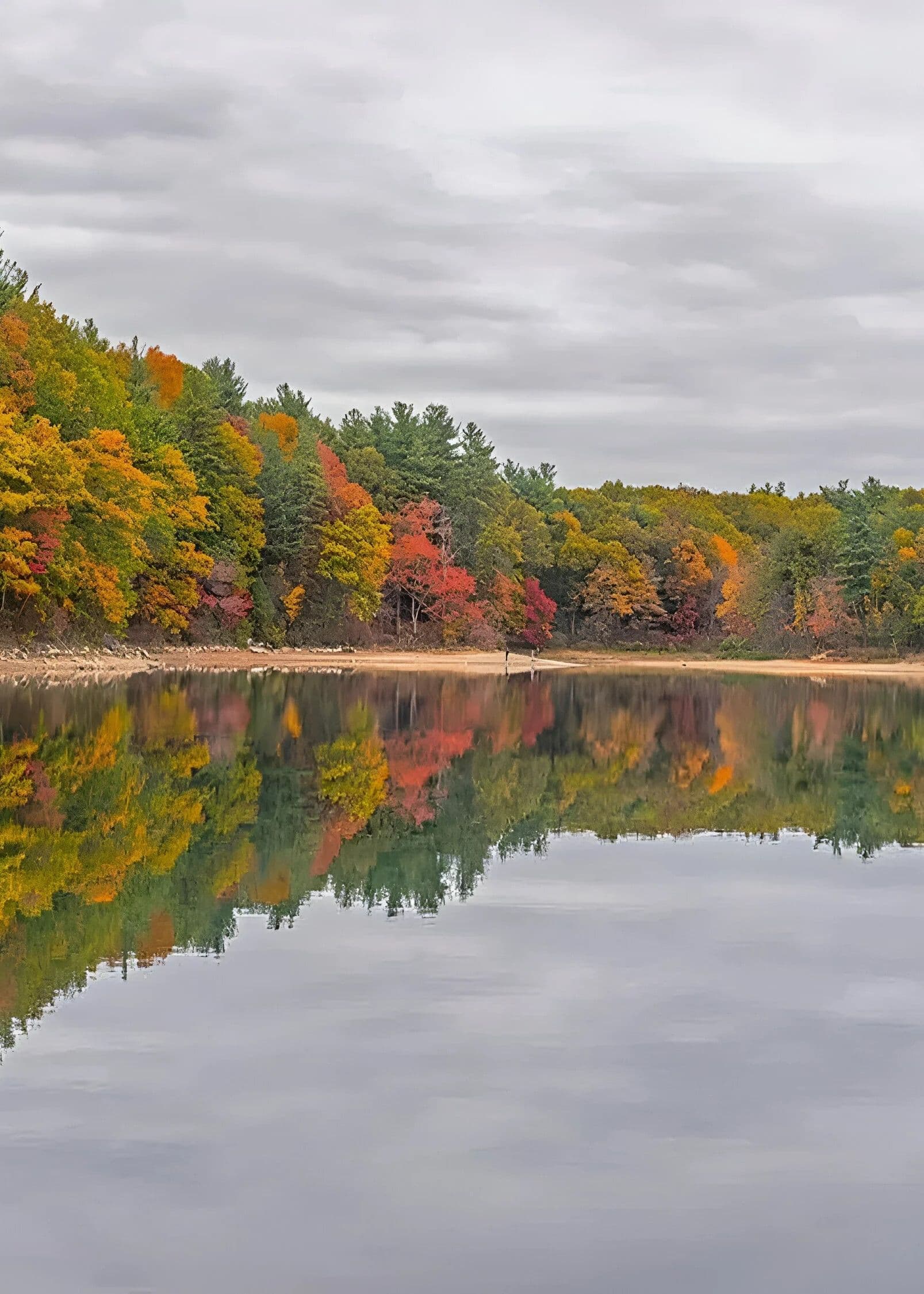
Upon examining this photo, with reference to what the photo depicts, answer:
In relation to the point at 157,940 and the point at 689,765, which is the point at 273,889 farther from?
the point at 689,765

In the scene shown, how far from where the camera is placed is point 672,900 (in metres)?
13.9

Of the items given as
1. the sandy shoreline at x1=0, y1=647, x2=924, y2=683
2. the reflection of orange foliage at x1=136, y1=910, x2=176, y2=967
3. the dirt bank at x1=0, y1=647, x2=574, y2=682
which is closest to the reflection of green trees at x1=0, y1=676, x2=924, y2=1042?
the reflection of orange foliage at x1=136, y1=910, x2=176, y2=967

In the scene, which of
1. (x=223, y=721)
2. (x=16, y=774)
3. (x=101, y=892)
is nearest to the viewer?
(x=101, y=892)

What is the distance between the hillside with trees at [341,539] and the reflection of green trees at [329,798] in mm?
11894

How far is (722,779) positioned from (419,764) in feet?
15.5

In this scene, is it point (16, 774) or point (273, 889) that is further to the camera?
point (16, 774)

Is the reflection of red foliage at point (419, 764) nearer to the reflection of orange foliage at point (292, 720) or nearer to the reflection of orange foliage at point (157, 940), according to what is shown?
the reflection of orange foliage at point (292, 720)

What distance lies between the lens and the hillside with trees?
52125 mm

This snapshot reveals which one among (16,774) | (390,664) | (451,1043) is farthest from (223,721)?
(390,664)

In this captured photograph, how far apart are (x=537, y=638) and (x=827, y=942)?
85646 mm

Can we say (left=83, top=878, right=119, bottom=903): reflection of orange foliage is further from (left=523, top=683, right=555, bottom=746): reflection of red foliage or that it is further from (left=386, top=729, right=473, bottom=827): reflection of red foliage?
(left=523, top=683, right=555, bottom=746): reflection of red foliage

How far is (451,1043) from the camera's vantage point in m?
8.86

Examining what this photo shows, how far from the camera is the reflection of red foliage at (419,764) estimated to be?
66.2 feet

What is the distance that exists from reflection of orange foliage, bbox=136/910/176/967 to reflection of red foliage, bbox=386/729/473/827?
21.5 feet
